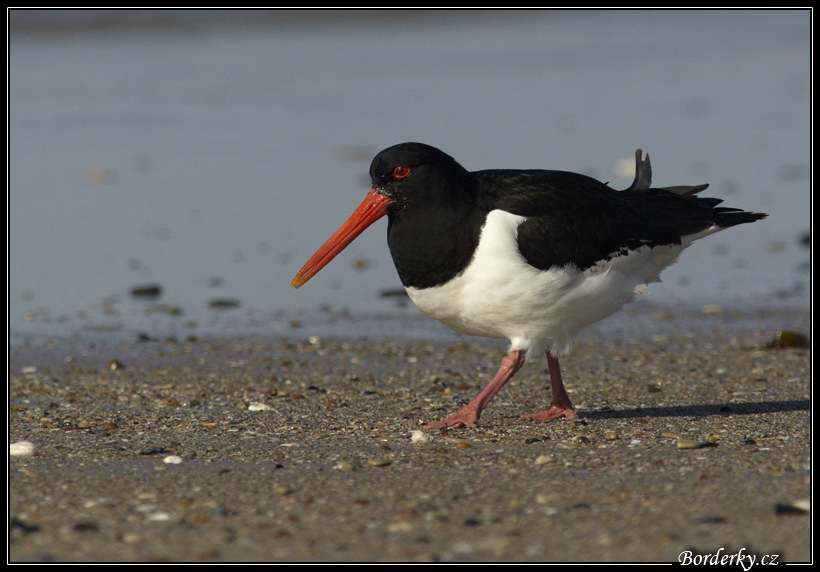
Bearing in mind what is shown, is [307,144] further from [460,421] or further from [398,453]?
[398,453]

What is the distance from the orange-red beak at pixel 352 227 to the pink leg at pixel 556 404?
1.22 meters

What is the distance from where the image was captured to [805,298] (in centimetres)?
860

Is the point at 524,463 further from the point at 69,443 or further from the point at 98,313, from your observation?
the point at 98,313

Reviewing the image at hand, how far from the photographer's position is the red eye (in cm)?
543

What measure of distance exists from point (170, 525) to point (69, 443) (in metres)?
1.48

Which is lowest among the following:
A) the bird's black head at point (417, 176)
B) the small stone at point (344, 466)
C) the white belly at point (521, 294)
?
the small stone at point (344, 466)

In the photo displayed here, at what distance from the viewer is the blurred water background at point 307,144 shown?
897 centimetres

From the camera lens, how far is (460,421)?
17.9 ft

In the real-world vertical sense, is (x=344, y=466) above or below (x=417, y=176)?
below

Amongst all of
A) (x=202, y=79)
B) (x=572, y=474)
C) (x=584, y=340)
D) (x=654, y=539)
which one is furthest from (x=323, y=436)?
(x=202, y=79)

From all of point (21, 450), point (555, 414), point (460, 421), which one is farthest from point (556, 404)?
point (21, 450)

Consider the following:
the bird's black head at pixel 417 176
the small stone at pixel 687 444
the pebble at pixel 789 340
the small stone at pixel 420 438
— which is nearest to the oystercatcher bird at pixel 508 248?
the bird's black head at pixel 417 176

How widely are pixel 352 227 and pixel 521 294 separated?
1.06 metres

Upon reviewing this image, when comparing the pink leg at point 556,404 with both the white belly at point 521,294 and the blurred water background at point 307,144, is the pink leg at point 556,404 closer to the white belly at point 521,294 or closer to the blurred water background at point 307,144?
the white belly at point 521,294
